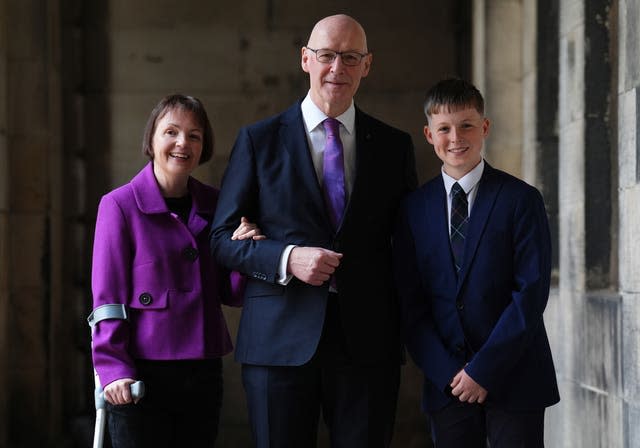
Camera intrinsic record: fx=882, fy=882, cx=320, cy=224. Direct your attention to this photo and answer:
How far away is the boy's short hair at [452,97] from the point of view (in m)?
2.55

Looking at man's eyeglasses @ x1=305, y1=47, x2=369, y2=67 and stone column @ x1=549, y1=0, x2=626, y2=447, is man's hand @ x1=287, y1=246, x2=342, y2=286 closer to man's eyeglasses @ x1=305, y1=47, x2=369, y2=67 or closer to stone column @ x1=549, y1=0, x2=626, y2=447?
man's eyeglasses @ x1=305, y1=47, x2=369, y2=67

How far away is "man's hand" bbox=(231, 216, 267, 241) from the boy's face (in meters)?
0.58

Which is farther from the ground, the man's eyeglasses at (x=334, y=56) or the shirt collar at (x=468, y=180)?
the man's eyeglasses at (x=334, y=56)

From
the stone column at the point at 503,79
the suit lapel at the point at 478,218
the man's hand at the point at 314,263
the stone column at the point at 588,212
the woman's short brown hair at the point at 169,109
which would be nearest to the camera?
the man's hand at the point at 314,263

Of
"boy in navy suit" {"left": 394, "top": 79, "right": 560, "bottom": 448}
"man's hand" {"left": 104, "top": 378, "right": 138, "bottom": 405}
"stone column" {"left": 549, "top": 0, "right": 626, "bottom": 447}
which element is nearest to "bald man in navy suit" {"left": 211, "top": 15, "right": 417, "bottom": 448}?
"boy in navy suit" {"left": 394, "top": 79, "right": 560, "bottom": 448}

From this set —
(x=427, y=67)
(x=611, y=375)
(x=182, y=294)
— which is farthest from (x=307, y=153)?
(x=427, y=67)

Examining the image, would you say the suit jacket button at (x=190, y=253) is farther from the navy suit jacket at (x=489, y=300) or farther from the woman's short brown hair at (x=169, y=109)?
the navy suit jacket at (x=489, y=300)

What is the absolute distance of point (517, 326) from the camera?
2348 mm

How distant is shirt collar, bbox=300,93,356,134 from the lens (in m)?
2.61

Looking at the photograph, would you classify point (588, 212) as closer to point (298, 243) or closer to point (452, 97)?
point (452, 97)

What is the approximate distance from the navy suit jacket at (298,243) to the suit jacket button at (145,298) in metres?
0.23

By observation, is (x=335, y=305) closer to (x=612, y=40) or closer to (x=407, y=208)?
(x=407, y=208)

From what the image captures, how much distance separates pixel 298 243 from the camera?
2490 millimetres

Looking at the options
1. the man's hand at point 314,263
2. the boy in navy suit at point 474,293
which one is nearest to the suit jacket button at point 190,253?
the man's hand at point 314,263
